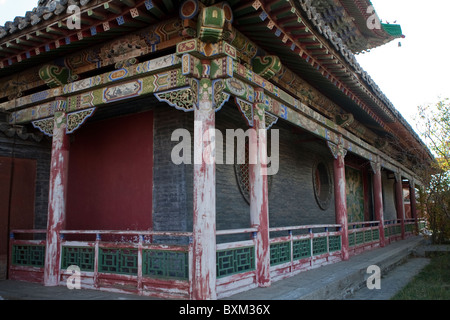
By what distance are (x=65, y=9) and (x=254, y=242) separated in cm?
394

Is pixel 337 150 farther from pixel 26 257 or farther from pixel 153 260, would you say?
pixel 26 257

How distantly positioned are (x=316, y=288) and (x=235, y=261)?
4.05 feet

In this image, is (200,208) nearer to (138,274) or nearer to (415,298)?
(138,274)

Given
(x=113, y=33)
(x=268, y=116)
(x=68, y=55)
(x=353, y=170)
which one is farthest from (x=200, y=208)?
(x=353, y=170)

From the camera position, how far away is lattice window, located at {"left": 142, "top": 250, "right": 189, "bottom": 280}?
189 inches

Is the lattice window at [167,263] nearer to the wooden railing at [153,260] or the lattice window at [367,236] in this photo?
the wooden railing at [153,260]

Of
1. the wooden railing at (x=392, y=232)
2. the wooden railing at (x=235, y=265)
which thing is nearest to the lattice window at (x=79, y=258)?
the wooden railing at (x=235, y=265)

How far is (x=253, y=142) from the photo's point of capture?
5.71m

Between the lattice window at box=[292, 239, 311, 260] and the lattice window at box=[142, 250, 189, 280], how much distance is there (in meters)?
2.34

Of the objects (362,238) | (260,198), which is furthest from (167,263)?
(362,238)

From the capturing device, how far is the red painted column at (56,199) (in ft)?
19.5

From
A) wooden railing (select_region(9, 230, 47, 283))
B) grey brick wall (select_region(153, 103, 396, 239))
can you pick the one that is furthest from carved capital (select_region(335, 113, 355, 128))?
wooden railing (select_region(9, 230, 47, 283))

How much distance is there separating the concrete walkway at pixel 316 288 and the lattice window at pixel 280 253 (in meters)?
0.30

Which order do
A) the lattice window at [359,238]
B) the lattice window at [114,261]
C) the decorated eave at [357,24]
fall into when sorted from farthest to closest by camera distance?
the decorated eave at [357,24]
the lattice window at [359,238]
the lattice window at [114,261]
